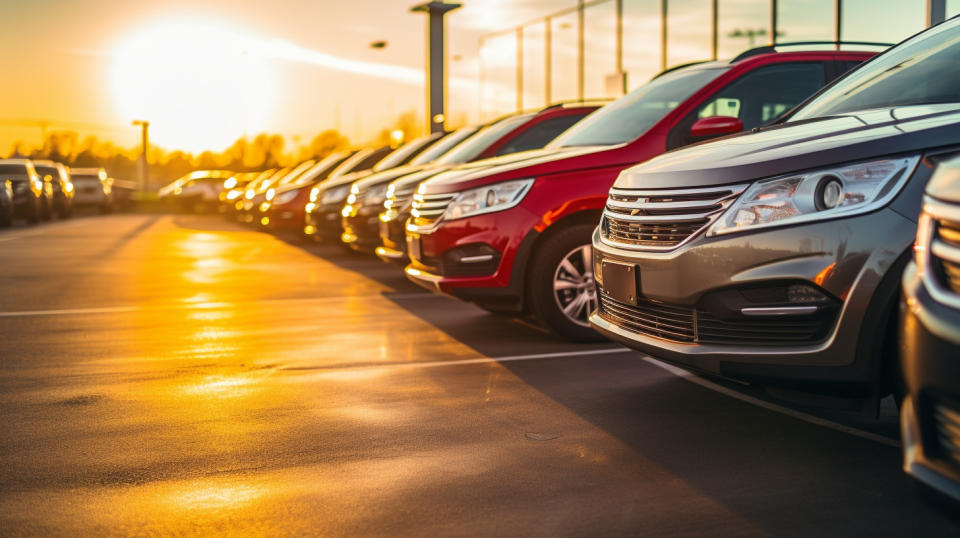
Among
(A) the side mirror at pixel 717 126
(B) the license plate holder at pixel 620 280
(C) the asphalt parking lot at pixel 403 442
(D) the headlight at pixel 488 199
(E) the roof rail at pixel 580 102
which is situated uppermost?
(E) the roof rail at pixel 580 102

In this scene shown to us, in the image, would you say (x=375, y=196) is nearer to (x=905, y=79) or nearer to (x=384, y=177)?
(x=384, y=177)

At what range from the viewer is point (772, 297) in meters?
4.12

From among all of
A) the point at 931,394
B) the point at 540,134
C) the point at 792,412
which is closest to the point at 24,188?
the point at 540,134

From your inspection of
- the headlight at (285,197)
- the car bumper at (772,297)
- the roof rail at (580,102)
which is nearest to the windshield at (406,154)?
the headlight at (285,197)

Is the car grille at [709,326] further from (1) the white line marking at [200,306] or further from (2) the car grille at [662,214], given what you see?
(1) the white line marking at [200,306]

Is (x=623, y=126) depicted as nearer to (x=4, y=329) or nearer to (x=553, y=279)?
(x=553, y=279)

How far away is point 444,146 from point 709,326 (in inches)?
379

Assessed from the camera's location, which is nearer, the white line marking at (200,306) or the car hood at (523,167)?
the car hood at (523,167)

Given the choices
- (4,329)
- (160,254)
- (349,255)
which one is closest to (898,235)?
(4,329)

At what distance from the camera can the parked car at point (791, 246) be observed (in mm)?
3824

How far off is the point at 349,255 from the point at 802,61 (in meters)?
10.2

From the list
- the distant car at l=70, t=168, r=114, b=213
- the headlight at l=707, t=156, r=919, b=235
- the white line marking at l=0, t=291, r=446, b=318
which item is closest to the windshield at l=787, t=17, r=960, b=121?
the headlight at l=707, t=156, r=919, b=235

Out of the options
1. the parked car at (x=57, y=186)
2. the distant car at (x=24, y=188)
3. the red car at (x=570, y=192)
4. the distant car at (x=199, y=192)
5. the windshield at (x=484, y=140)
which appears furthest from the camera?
the distant car at (x=199, y=192)

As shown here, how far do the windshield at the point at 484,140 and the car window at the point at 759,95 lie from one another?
3827mm
